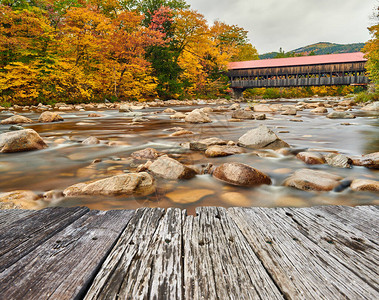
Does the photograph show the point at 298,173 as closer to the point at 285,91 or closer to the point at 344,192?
the point at 344,192

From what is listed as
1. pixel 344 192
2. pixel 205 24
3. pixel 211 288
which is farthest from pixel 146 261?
pixel 205 24

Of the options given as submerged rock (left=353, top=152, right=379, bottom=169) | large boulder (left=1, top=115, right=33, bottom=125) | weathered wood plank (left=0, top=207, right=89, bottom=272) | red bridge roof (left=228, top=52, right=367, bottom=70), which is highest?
red bridge roof (left=228, top=52, right=367, bottom=70)

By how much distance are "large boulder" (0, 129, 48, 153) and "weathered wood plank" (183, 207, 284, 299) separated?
12.7 feet

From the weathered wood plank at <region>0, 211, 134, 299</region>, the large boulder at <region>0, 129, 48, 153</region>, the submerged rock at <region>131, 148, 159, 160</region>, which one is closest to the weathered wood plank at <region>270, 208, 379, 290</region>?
the weathered wood plank at <region>0, 211, 134, 299</region>

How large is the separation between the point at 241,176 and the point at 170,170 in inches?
31.1

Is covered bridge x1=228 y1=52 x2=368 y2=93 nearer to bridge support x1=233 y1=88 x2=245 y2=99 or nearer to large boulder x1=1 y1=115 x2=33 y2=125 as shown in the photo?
bridge support x1=233 y1=88 x2=245 y2=99

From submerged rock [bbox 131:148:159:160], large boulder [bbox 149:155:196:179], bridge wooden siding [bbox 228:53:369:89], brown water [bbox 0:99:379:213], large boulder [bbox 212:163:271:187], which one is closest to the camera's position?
brown water [bbox 0:99:379:213]

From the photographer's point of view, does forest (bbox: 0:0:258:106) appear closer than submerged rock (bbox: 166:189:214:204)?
No

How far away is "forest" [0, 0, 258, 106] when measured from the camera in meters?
14.4

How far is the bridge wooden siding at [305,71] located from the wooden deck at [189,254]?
114 ft

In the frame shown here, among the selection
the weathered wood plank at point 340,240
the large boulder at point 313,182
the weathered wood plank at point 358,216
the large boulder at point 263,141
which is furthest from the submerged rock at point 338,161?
the weathered wood plank at point 340,240

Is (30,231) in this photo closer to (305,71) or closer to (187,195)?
(187,195)

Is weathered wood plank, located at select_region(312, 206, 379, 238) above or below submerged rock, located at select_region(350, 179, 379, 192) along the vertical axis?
above

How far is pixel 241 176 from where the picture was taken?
2.39 m
